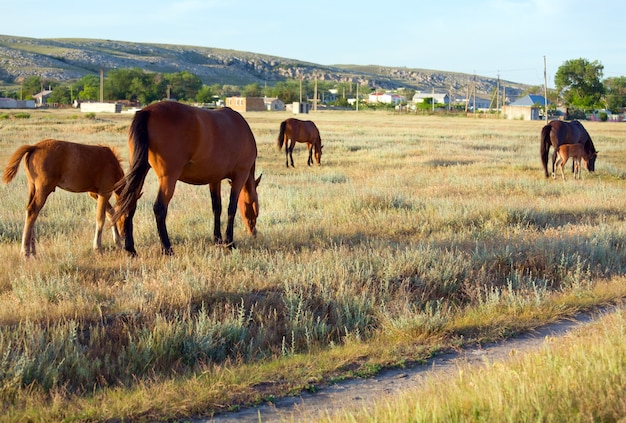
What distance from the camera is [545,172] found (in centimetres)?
2003

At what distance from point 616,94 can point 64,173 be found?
140 m

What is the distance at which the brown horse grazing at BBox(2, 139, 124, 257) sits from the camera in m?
8.38

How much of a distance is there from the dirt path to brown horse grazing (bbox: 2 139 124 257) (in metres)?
4.12

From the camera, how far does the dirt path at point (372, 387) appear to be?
452cm

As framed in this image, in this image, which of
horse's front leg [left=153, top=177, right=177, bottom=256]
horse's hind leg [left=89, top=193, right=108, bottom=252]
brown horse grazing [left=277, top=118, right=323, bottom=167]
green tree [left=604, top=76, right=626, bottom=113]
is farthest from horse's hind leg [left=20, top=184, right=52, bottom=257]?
green tree [left=604, top=76, right=626, bottom=113]

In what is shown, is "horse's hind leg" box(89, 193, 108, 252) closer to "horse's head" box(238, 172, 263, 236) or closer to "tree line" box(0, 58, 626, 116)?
"horse's head" box(238, 172, 263, 236)

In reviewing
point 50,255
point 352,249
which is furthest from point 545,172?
point 50,255

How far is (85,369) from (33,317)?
116cm

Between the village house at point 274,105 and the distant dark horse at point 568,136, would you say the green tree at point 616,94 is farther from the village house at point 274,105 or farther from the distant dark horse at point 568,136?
the distant dark horse at point 568,136

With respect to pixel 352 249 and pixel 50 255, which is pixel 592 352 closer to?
pixel 352 249

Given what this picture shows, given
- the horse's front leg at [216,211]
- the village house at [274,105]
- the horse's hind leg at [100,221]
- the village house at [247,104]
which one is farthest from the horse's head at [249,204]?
the village house at [274,105]

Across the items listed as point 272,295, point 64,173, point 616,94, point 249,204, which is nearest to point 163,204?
point 64,173

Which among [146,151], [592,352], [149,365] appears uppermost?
[146,151]

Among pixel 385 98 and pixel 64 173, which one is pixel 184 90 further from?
pixel 64 173
